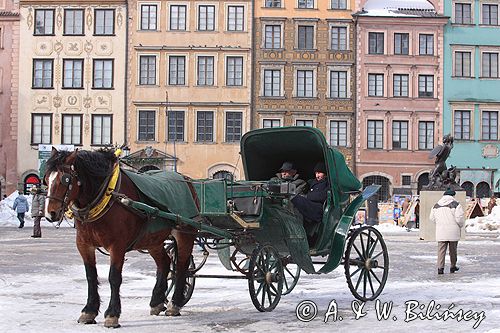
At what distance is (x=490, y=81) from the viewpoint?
47.1 meters

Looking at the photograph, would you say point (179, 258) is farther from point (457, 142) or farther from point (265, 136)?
point (457, 142)

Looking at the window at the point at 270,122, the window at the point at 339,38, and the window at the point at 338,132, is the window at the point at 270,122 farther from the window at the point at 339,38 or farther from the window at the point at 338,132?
the window at the point at 339,38

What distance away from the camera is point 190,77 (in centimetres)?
4612

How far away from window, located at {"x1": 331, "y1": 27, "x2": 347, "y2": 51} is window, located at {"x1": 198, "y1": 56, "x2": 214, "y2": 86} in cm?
690

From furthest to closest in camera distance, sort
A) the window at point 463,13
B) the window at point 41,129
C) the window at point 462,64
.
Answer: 1. the window at point 463,13
2. the window at point 462,64
3. the window at point 41,129

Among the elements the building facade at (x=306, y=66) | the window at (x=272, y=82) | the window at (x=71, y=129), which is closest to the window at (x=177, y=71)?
the building facade at (x=306, y=66)

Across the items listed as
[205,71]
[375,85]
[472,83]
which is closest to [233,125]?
[205,71]

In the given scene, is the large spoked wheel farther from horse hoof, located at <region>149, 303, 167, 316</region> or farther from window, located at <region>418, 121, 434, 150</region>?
window, located at <region>418, 121, 434, 150</region>

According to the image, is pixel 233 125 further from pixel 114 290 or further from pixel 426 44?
pixel 114 290

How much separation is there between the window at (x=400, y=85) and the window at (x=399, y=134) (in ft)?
5.16

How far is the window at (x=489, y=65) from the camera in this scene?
4716 cm

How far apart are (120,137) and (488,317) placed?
127 feet

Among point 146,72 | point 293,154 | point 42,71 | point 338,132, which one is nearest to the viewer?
point 293,154

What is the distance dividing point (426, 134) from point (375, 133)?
9.53 feet
